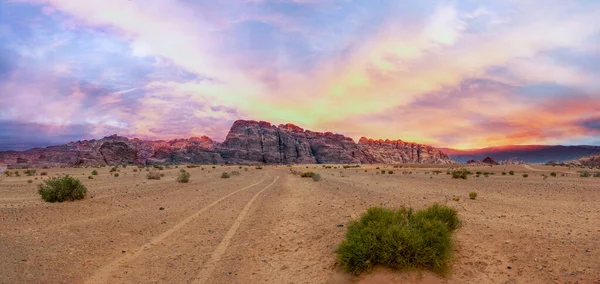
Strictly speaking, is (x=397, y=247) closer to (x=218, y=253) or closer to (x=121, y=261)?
(x=218, y=253)

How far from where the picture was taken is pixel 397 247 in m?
6.91

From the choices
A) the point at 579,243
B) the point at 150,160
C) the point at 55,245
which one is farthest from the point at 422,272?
the point at 150,160

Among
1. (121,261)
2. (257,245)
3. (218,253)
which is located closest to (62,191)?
(121,261)

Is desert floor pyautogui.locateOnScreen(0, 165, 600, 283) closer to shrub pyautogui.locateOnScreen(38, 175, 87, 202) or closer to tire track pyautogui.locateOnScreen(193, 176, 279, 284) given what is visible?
tire track pyautogui.locateOnScreen(193, 176, 279, 284)

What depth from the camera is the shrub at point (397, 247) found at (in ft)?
22.6

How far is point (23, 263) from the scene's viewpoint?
844 cm

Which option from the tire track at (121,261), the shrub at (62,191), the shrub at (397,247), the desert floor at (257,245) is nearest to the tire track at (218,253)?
the desert floor at (257,245)

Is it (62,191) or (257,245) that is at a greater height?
(62,191)

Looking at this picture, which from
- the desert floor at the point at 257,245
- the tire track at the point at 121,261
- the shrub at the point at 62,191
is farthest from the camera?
the shrub at the point at 62,191

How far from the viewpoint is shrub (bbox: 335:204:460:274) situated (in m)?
6.89

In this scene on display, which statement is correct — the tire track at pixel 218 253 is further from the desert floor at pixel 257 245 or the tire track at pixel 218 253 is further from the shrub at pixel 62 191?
the shrub at pixel 62 191

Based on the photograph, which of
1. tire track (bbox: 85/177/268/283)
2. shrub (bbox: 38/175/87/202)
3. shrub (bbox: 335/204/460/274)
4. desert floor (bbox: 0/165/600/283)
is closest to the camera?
shrub (bbox: 335/204/460/274)

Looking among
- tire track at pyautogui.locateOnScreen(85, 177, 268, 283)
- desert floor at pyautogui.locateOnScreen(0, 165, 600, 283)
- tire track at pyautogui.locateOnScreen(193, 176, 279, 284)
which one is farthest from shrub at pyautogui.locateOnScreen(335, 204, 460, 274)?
tire track at pyautogui.locateOnScreen(85, 177, 268, 283)

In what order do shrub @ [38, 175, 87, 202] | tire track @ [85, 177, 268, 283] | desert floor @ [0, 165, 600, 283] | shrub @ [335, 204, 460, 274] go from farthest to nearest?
shrub @ [38, 175, 87, 202]
tire track @ [85, 177, 268, 283]
desert floor @ [0, 165, 600, 283]
shrub @ [335, 204, 460, 274]
